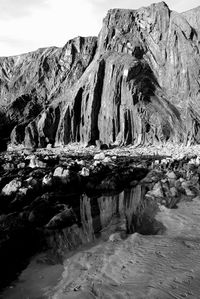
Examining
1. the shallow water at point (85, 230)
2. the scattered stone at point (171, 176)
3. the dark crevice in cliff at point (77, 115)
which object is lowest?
the shallow water at point (85, 230)

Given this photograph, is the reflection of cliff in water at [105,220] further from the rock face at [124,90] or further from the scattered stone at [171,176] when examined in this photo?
the rock face at [124,90]

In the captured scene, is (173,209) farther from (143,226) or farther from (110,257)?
Result: (110,257)

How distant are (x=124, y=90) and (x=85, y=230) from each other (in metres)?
53.2

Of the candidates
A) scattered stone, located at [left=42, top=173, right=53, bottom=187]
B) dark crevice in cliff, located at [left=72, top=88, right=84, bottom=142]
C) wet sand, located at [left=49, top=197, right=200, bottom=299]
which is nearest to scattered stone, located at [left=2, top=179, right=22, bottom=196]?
scattered stone, located at [left=42, top=173, right=53, bottom=187]

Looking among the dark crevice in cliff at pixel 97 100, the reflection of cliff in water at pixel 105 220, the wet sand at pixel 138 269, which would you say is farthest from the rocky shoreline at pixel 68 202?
the dark crevice in cliff at pixel 97 100

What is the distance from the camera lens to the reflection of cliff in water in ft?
44.7

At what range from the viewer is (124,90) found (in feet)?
212

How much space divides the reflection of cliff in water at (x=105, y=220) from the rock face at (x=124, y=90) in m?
41.2

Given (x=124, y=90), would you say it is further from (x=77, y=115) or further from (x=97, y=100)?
(x=77, y=115)

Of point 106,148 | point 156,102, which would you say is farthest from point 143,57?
point 106,148

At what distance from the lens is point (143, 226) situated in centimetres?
1512

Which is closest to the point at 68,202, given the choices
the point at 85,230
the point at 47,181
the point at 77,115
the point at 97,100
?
the point at 47,181

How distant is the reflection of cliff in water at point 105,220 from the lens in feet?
44.7

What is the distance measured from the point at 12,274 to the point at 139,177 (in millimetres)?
19328
